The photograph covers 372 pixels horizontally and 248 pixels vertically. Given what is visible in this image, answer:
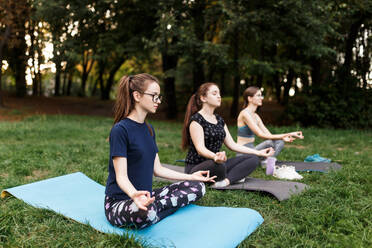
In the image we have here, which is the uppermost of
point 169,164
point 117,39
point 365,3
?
point 365,3

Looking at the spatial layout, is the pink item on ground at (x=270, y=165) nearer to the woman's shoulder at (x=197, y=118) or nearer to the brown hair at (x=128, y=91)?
the woman's shoulder at (x=197, y=118)

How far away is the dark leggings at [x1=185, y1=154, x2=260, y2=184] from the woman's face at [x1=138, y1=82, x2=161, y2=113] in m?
1.56

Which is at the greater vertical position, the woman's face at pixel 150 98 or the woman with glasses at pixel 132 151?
the woman's face at pixel 150 98

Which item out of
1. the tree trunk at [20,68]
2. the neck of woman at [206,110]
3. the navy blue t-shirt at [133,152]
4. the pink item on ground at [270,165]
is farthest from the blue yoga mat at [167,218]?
the tree trunk at [20,68]

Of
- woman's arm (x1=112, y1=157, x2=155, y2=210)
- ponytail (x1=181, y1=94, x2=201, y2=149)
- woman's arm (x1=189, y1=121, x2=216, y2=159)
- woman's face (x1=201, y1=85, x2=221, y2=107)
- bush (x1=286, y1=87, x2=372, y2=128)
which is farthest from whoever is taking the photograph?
bush (x1=286, y1=87, x2=372, y2=128)

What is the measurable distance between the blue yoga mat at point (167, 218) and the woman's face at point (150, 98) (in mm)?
1040

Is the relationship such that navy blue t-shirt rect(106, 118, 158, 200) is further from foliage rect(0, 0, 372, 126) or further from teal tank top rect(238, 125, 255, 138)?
foliage rect(0, 0, 372, 126)

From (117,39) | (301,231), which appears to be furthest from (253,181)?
(117,39)

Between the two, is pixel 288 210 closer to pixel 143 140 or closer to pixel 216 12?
pixel 143 140

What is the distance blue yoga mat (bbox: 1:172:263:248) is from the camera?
110 inches

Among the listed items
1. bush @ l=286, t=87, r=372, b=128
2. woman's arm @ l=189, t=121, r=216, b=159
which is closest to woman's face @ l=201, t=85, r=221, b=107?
woman's arm @ l=189, t=121, r=216, b=159

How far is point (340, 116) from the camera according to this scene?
38.8 ft

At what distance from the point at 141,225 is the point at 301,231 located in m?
1.39

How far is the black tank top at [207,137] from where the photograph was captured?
172 inches
